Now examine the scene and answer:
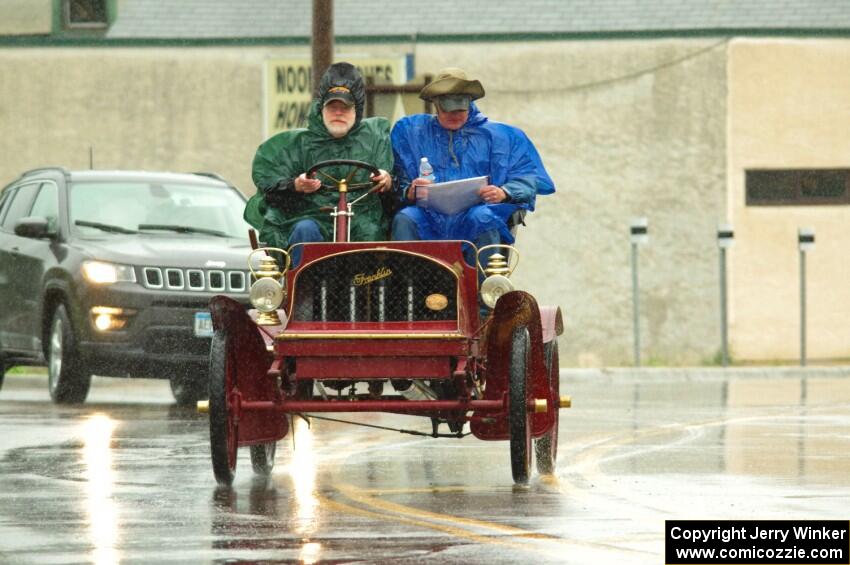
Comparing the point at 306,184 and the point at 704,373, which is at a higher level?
the point at 306,184

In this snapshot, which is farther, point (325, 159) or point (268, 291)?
point (325, 159)

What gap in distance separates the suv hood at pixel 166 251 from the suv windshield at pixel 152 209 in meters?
0.29

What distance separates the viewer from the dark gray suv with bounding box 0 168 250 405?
1631 cm

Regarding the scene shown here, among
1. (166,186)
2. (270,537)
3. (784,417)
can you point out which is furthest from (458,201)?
(166,186)

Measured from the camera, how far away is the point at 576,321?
28.1m

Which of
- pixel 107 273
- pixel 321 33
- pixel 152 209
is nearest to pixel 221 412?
pixel 107 273

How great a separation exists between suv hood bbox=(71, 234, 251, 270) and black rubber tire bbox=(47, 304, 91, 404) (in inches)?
24.0

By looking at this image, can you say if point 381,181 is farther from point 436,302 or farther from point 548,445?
point 548,445

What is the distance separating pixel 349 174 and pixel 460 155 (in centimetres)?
66

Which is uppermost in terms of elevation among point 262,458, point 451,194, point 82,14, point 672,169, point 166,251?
point 82,14

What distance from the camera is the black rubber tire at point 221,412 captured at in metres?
10.4

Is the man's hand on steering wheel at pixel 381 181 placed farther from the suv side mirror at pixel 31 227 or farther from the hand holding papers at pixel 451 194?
the suv side mirror at pixel 31 227

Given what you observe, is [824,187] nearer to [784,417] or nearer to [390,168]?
[784,417]

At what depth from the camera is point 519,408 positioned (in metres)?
10.3
